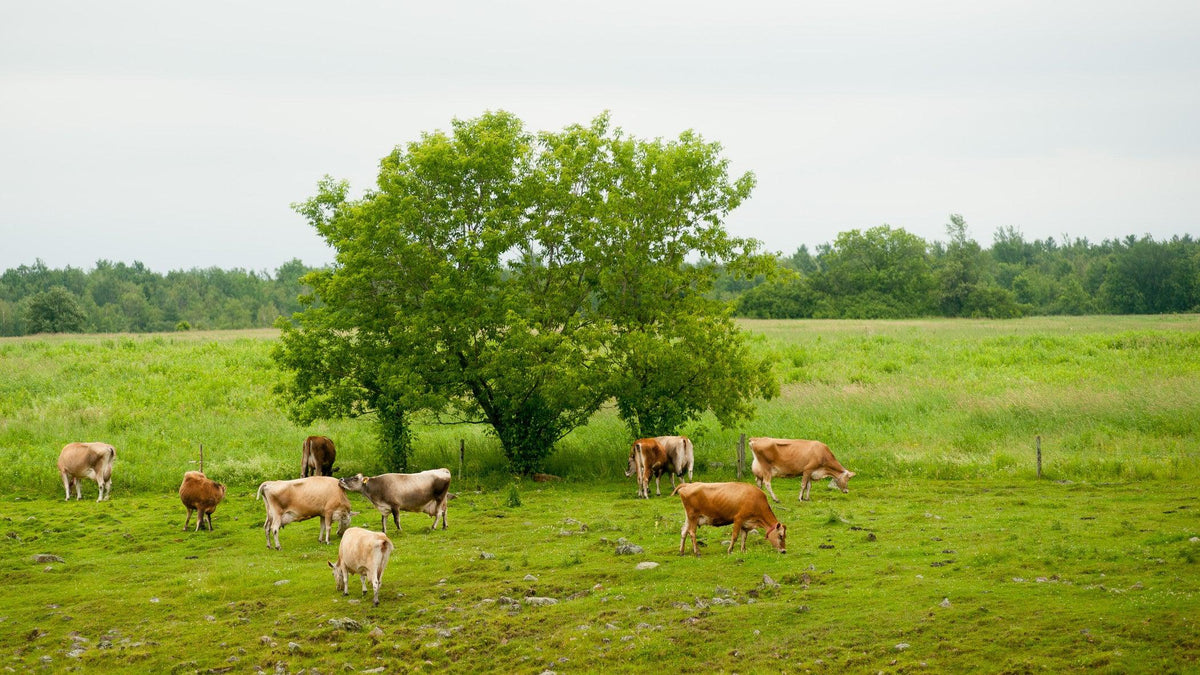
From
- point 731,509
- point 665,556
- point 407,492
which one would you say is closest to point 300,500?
point 407,492

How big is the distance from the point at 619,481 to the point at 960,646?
20060mm

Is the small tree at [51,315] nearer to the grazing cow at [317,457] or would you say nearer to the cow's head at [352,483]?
the grazing cow at [317,457]

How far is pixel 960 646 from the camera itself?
12.9 metres

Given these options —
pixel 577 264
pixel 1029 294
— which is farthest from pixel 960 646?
pixel 1029 294

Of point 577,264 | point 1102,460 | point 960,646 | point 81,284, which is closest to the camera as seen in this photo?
point 960,646

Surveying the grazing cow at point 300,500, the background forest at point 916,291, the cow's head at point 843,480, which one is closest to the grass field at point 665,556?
the cow's head at point 843,480

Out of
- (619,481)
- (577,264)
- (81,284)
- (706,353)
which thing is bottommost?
(619,481)

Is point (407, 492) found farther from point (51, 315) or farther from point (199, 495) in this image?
point (51, 315)

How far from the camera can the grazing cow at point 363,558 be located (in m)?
16.9

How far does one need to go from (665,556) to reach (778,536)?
229 centimetres

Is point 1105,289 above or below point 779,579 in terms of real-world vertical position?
above

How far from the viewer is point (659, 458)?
28.7m

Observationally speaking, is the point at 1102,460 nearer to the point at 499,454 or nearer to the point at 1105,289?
the point at 499,454

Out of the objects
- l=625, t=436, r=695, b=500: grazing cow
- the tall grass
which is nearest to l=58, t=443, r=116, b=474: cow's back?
the tall grass
